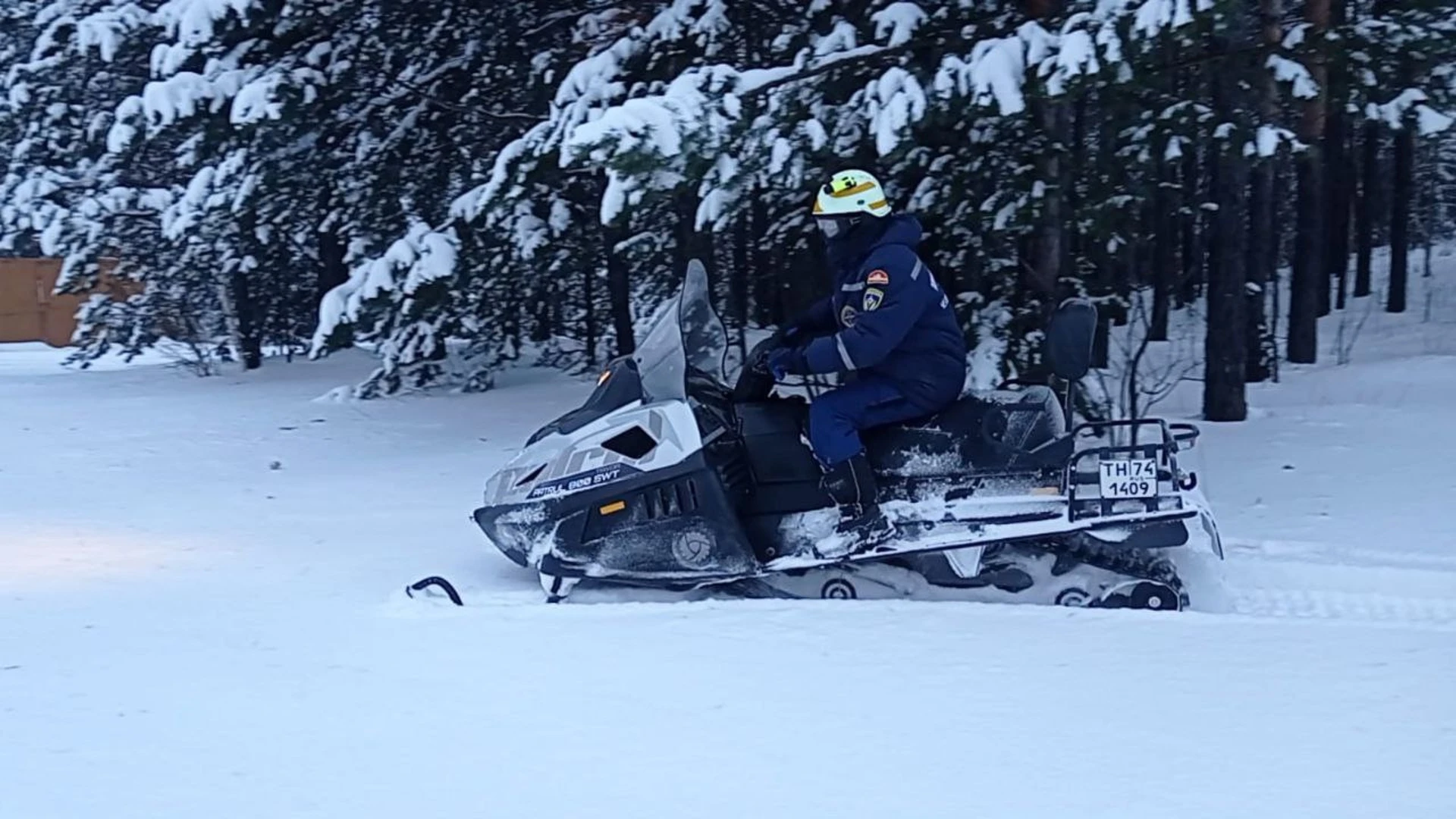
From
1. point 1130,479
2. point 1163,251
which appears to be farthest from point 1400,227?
point 1130,479

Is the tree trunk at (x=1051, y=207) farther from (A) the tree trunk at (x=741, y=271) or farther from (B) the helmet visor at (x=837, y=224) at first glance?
(A) the tree trunk at (x=741, y=271)

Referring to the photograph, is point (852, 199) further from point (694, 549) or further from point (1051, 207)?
point (1051, 207)

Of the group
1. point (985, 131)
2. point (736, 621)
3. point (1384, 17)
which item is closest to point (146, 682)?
point (736, 621)

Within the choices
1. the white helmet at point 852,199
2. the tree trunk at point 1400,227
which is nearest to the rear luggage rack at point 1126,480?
the white helmet at point 852,199

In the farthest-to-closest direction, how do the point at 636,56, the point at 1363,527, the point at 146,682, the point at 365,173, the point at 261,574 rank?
the point at 365,173 < the point at 636,56 < the point at 1363,527 < the point at 261,574 < the point at 146,682

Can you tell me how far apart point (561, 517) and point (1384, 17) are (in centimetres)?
619

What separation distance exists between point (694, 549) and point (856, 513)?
2.31 ft

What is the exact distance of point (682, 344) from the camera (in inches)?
237

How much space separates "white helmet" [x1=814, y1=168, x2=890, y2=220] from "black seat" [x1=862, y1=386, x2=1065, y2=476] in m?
0.91

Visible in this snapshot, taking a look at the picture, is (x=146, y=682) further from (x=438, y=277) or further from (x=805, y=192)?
(x=805, y=192)

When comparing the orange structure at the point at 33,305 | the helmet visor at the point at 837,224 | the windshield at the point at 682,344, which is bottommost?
the orange structure at the point at 33,305

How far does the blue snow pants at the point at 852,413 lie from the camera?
18.9 ft

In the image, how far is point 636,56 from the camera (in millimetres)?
9461

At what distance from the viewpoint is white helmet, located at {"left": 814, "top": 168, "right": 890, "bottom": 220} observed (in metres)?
5.84
